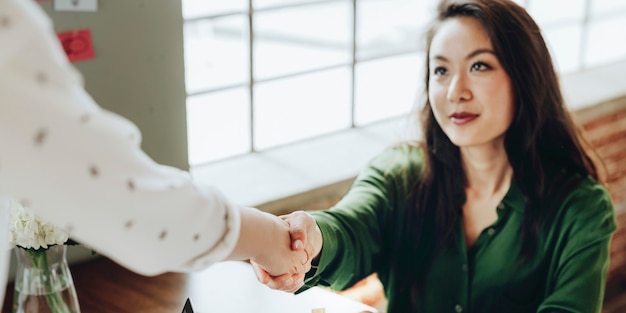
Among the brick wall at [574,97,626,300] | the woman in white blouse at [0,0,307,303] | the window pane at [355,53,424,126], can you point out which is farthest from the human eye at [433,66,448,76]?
the brick wall at [574,97,626,300]

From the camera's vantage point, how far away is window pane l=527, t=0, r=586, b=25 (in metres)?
3.70

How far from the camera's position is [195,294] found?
2.02 metres

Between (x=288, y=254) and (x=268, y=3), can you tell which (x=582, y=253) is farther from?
(x=268, y=3)

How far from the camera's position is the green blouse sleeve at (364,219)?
2088 millimetres

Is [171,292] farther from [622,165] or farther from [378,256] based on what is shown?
[622,165]

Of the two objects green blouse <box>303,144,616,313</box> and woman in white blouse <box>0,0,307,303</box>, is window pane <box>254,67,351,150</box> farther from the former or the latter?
woman in white blouse <box>0,0,307,303</box>

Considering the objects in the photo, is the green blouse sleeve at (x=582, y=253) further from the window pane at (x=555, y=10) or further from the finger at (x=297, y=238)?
the window pane at (x=555, y=10)

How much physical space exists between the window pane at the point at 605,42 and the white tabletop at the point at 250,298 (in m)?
2.41

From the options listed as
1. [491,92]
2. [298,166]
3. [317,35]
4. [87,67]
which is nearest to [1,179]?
[87,67]

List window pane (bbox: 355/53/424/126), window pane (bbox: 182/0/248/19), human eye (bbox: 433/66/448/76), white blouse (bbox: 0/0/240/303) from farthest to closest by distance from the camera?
window pane (bbox: 355/53/424/126) < window pane (bbox: 182/0/248/19) < human eye (bbox: 433/66/448/76) < white blouse (bbox: 0/0/240/303)

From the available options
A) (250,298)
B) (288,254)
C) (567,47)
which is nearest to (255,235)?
(288,254)

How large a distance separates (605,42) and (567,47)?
28 cm

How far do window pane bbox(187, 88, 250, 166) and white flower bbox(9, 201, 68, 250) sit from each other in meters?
1.15

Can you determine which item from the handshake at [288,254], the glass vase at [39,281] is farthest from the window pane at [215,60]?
the glass vase at [39,281]
